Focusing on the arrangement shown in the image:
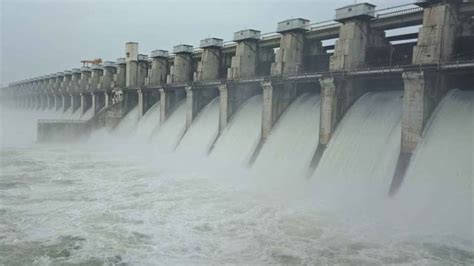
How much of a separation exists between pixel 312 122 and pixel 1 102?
115 m

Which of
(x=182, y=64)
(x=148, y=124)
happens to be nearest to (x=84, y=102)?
(x=148, y=124)

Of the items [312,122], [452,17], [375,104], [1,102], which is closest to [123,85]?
[312,122]

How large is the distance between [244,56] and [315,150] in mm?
11158

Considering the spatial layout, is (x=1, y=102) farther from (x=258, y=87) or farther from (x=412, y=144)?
(x=412, y=144)

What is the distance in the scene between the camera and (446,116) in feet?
56.5

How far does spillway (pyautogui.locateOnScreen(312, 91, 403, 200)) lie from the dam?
6 cm

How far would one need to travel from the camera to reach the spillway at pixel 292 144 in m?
21.8

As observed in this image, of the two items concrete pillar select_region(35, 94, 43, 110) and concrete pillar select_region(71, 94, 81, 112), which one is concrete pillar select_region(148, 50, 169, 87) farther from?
concrete pillar select_region(35, 94, 43, 110)

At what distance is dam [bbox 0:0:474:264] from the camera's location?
43.8 ft

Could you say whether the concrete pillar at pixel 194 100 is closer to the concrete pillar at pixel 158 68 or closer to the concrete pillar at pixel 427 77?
the concrete pillar at pixel 158 68

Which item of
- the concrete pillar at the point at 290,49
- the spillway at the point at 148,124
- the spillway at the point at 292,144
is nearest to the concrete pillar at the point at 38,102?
the spillway at the point at 148,124

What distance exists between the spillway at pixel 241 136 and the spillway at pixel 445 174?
10.7 m

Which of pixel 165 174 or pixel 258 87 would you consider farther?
pixel 258 87

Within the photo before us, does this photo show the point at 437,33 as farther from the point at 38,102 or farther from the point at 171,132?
the point at 38,102
